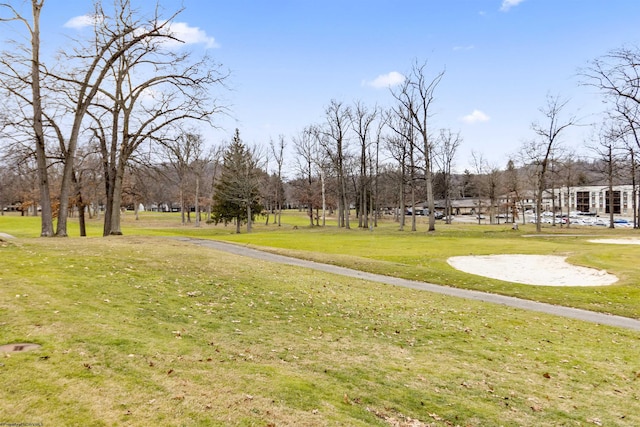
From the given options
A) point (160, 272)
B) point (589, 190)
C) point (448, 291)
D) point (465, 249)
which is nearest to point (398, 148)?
point (465, 249)

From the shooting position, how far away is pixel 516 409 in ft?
20.3

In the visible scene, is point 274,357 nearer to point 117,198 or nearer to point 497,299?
point 497,299

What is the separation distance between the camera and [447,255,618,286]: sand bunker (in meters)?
19.1

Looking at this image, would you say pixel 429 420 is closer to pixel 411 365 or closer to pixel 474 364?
pixel 411 365

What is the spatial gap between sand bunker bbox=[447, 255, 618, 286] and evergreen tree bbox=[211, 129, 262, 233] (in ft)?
116

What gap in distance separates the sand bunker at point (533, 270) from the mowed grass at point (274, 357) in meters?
7.28

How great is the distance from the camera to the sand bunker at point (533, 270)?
19062 millimetres

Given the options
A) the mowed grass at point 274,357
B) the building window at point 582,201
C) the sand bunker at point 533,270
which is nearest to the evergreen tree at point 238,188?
the sand bunker at point 533,270

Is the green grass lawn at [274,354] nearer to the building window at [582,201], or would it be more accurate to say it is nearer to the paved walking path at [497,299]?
the paved walking path at [497,299]

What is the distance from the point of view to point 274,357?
688 cm

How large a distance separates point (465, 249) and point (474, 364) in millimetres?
22450

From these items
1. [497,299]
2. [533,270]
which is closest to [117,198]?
[497,299]

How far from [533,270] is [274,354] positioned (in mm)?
18939

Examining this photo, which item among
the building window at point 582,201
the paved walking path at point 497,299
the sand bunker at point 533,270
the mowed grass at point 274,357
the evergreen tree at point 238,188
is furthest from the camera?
the building window at point 582,201
